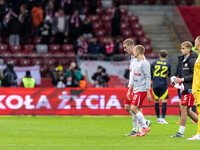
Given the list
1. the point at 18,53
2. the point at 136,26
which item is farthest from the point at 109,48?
the point at 136,26

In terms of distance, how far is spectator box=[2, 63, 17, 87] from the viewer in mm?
22359

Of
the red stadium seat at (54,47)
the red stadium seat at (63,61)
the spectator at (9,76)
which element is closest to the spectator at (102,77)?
the red stadium seat at (63,61)

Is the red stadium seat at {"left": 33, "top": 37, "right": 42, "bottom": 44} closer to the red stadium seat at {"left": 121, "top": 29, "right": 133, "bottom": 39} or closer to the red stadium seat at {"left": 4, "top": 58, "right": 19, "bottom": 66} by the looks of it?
the red stadium seat at {"left": 4, "top": 58, "right": 19, "bottom": 66}

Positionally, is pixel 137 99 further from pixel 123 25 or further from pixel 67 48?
pixel 123 25

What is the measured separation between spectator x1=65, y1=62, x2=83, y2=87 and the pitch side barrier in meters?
2.99

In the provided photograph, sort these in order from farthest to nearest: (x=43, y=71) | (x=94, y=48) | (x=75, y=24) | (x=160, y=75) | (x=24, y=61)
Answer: (x=75, y=24) < (x=94, y=48) < (x=43, y=71) < (x=24, y=61) < (x=160, y=75)

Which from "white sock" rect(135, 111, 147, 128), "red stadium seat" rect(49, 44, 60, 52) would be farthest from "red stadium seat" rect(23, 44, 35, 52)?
"white sock" rect(135, 111, 147, 128)

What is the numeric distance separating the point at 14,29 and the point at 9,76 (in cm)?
384

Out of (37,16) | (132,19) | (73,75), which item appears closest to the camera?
(73,75)

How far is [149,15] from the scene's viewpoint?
103ft

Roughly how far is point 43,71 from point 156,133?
12.3 meters

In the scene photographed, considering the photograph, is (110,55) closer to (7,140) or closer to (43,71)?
(43,71)

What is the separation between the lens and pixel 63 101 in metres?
20.2

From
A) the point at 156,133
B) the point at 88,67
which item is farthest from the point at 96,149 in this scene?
the point at 88,67
